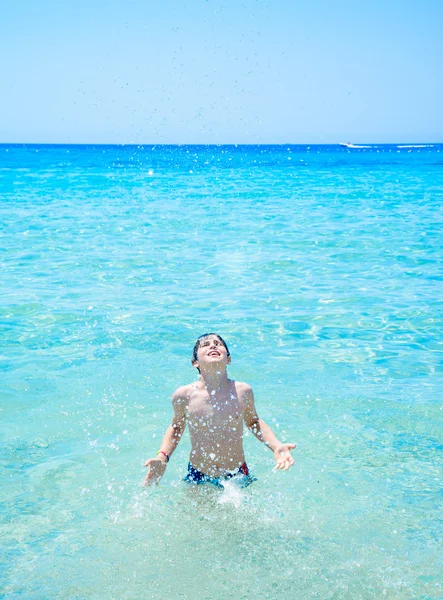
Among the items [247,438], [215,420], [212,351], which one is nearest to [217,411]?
[215,420]

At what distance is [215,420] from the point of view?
4012 mm

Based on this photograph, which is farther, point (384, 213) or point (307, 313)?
point (384, 213)

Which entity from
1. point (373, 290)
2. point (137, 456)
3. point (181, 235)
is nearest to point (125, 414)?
point (137, 456)

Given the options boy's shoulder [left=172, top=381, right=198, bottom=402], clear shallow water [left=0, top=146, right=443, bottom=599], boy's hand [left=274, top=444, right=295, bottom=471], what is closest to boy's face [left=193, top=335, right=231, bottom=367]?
boy's shoulder [left=172, top=381, right=198, bottom=402]

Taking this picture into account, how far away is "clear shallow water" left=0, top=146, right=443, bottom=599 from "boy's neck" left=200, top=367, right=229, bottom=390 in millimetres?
632

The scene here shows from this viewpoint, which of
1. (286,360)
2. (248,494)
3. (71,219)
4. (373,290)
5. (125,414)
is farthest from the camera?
(71,219)

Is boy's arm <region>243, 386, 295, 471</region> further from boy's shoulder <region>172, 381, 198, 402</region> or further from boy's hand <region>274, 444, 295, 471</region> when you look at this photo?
boy's shoulder <region>172, 381, 198, 402</region>

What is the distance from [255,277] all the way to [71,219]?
8.77m

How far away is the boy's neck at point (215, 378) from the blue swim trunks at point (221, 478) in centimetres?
51

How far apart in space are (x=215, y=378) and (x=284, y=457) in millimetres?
650

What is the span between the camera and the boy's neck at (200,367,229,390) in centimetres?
401

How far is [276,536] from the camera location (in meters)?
3.67

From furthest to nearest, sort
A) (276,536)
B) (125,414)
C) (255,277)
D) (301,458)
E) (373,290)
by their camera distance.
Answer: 1. (255,277)
2. (373,290)
3. (125,414)
4. (301,458)
5. (276,536)

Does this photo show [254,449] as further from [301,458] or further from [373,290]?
[373,290]
